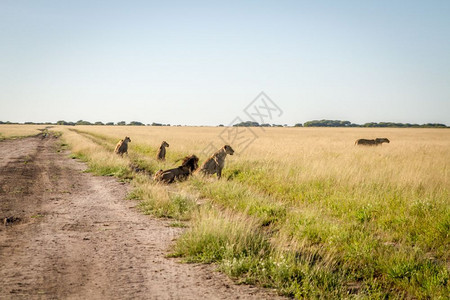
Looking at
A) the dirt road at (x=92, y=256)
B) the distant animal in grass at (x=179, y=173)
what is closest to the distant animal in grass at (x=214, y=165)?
the distant animal in grass at (x=179, y=173)

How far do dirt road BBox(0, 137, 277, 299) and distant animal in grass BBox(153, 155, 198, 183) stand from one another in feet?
7.64

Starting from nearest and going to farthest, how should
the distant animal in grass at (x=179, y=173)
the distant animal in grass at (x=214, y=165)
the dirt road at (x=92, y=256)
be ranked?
the dirt road at (x=92, y=256), the distant animal in grass at (x=179, y=173), the distant animal in grass at (x=214, y=165)

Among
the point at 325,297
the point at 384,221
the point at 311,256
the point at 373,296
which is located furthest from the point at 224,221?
the point at 384,221

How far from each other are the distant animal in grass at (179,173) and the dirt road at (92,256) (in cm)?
233

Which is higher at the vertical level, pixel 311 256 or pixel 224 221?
pixel 224 221

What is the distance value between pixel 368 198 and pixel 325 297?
4.89 metres

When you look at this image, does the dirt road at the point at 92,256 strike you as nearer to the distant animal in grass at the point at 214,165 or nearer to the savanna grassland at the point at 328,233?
the savanna grassland at the point at 328,233

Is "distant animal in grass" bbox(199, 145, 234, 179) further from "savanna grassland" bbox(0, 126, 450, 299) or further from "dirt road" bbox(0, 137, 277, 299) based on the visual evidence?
"dirt road" bbox(0, 137, 277, 299)

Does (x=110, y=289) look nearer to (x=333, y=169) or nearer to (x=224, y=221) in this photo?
(x=224, y=221)

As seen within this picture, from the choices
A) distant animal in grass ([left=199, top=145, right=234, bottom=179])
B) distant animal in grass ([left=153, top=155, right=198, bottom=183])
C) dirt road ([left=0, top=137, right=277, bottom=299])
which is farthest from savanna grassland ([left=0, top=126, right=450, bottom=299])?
distant animal in grass ([left=199, top=145, right=234, bottom=179])

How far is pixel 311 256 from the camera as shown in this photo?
5000 millimetres

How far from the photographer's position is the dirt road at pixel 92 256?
3994mm

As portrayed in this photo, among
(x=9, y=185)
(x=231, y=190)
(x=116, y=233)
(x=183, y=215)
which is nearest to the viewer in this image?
(x=116, y=233)

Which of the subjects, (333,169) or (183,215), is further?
(333,169)
